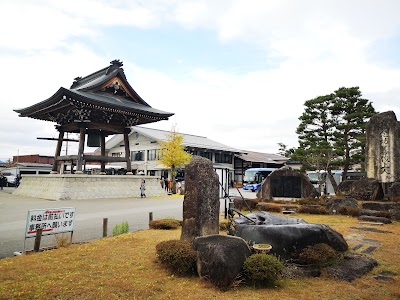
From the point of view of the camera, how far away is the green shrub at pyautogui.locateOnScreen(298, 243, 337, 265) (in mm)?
5453

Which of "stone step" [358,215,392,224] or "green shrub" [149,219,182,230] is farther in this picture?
"stone step" [358,215,392,224]

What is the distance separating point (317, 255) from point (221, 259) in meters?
2.06

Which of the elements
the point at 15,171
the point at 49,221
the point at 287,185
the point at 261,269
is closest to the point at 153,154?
the point at 15,171

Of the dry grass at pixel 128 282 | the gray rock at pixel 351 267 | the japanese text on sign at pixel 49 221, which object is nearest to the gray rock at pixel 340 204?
the dry grass at pixel 128 282

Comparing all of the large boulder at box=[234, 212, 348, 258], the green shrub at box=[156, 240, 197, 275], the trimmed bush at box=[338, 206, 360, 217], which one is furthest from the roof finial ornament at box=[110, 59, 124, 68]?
the green shrub at box=[156, 240, 197, 275]

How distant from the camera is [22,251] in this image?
7.00 metres

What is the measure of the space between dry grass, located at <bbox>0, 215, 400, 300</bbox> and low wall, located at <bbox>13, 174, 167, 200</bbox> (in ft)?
48.8

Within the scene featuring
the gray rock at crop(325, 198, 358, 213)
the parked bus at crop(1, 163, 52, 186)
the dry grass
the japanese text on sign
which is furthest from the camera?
the parked bus at crop(1, 163, 52, 186)

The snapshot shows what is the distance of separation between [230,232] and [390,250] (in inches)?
156

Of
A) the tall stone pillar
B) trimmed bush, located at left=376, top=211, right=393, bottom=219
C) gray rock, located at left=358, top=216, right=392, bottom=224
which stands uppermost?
the tall stone pillar

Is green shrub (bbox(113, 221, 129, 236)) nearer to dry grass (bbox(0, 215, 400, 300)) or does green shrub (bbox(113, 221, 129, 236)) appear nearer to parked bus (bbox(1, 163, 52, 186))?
dry grass (bbox(0, 215, 400, 300))

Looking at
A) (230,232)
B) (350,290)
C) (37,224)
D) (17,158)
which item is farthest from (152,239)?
(17,158)

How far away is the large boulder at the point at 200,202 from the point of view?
6637 millimetres

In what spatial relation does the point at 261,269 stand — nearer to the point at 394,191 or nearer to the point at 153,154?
the point at 394,191
